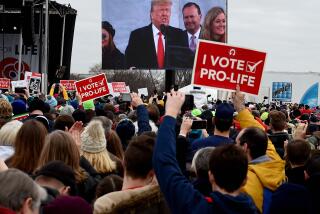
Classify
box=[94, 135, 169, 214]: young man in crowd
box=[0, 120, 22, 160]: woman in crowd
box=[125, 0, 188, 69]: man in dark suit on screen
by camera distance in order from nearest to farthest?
1. box=[94, 135, 169, 214]: young man in crowd
2. box=[0, 120, 22, 160]: woman in crowd
3. box=[125, 0, 188, 69]: man in dark suit on screen

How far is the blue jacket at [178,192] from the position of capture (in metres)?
3.41

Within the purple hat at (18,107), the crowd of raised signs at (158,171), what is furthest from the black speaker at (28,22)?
the crowd of raised signs at (158,171)

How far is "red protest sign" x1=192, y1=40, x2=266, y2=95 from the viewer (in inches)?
279

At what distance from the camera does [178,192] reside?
11.3ft

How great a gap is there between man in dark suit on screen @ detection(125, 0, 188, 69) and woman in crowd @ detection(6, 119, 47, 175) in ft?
77.7

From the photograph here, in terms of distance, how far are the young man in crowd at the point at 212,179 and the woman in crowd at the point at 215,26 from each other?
26550 millimetres

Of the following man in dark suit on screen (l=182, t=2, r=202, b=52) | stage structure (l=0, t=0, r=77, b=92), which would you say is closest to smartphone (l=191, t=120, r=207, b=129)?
man in dark suit on screen (l=182, t=2, r=202, b=52)

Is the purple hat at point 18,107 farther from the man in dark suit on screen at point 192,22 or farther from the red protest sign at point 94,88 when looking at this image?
the man in dark suit on screen at point 192,22

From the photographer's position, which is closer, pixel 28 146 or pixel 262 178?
pixel 262 178

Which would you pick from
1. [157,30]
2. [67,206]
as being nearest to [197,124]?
[67,206]

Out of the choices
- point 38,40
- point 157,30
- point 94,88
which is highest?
point 157,30

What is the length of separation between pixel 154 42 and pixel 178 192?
86.0 feet

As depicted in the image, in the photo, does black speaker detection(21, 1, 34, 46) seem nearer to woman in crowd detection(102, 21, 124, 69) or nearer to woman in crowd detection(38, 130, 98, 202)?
woman in crowd detection(102, 21, 124, 69)

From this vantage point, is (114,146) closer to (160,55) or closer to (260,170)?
(260,170)
